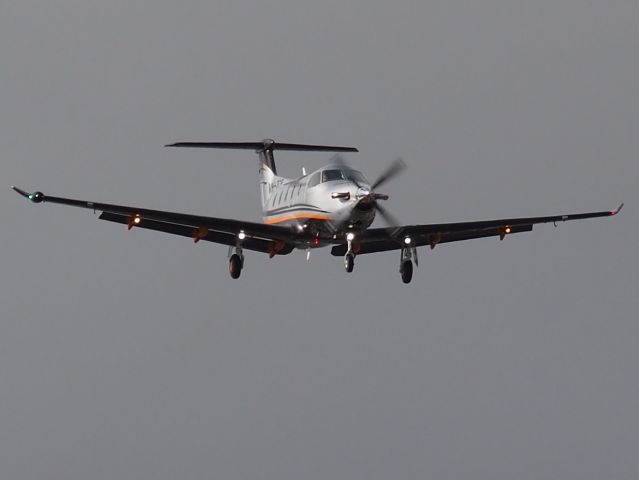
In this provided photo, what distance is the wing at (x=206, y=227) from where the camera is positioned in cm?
4266

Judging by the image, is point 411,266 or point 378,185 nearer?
point 378,185

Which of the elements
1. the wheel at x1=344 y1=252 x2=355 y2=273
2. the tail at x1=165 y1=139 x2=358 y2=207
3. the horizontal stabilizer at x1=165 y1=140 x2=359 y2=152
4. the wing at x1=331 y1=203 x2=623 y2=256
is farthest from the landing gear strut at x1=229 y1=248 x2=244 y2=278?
the wheel at x1=344 y1=252 x2=355 y2=273

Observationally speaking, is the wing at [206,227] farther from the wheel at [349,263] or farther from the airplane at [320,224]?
the wheel at [349,263]

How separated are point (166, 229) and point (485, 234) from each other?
535 inches

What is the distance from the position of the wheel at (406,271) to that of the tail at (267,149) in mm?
7605

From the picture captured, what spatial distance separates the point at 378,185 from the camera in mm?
41375

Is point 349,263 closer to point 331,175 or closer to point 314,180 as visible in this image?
point 331,175

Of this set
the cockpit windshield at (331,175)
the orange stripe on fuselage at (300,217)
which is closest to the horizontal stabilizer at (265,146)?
the orange stripe on fuselage at (300,217)

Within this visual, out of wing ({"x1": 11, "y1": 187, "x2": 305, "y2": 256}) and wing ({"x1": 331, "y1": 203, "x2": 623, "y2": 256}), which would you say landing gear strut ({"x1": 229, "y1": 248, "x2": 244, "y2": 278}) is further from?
wing ({"x1": 331, "y1": 203, "x2": 623, "y2": 256})

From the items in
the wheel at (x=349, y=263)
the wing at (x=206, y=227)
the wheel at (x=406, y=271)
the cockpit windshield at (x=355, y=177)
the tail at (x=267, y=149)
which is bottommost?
the wheel at (x=349, y=263)

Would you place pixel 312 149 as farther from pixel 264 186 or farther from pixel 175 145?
pixel 175 145

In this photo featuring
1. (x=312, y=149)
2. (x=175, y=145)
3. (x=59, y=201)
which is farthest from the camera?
(x=312, y=149)

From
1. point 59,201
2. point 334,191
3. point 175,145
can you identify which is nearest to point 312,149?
point 175,145

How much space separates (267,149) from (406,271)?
41.1 feet
